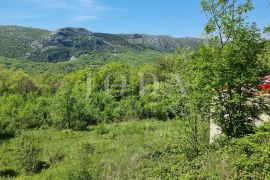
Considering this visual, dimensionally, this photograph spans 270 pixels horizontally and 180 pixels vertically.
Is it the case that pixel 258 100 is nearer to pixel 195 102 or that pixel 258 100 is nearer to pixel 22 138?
pixel 195 102

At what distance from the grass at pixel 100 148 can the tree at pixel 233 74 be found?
3.04 meters

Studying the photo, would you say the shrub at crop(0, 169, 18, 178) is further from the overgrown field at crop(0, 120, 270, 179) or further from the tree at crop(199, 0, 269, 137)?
the tree at crop(199, 0, 269, 137)

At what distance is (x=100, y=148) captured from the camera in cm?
3731

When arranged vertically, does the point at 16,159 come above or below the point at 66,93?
below

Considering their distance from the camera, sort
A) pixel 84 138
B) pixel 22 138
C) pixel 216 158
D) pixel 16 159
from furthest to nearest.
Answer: pixel 84 138 < pixel 16 159 < pixel 22 138 < pixel 216 158

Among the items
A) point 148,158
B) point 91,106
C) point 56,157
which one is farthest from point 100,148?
point 91,106

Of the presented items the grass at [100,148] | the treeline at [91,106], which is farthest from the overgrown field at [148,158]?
the treeline at [91,106]

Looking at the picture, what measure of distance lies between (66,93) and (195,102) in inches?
1488

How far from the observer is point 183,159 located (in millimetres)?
20078

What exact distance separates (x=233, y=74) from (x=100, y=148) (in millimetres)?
20293

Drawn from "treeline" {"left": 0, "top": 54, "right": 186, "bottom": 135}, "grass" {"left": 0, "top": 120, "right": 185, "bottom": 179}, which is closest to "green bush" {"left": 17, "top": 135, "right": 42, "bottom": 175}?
"grass" {"left": 0, "top": 120, "right": 185, "bottom": 179}

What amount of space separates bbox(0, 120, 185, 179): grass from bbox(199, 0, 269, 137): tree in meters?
3.04

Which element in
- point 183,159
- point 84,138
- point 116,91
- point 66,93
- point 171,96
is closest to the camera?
point 183,159

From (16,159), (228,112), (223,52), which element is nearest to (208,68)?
(223,52)
